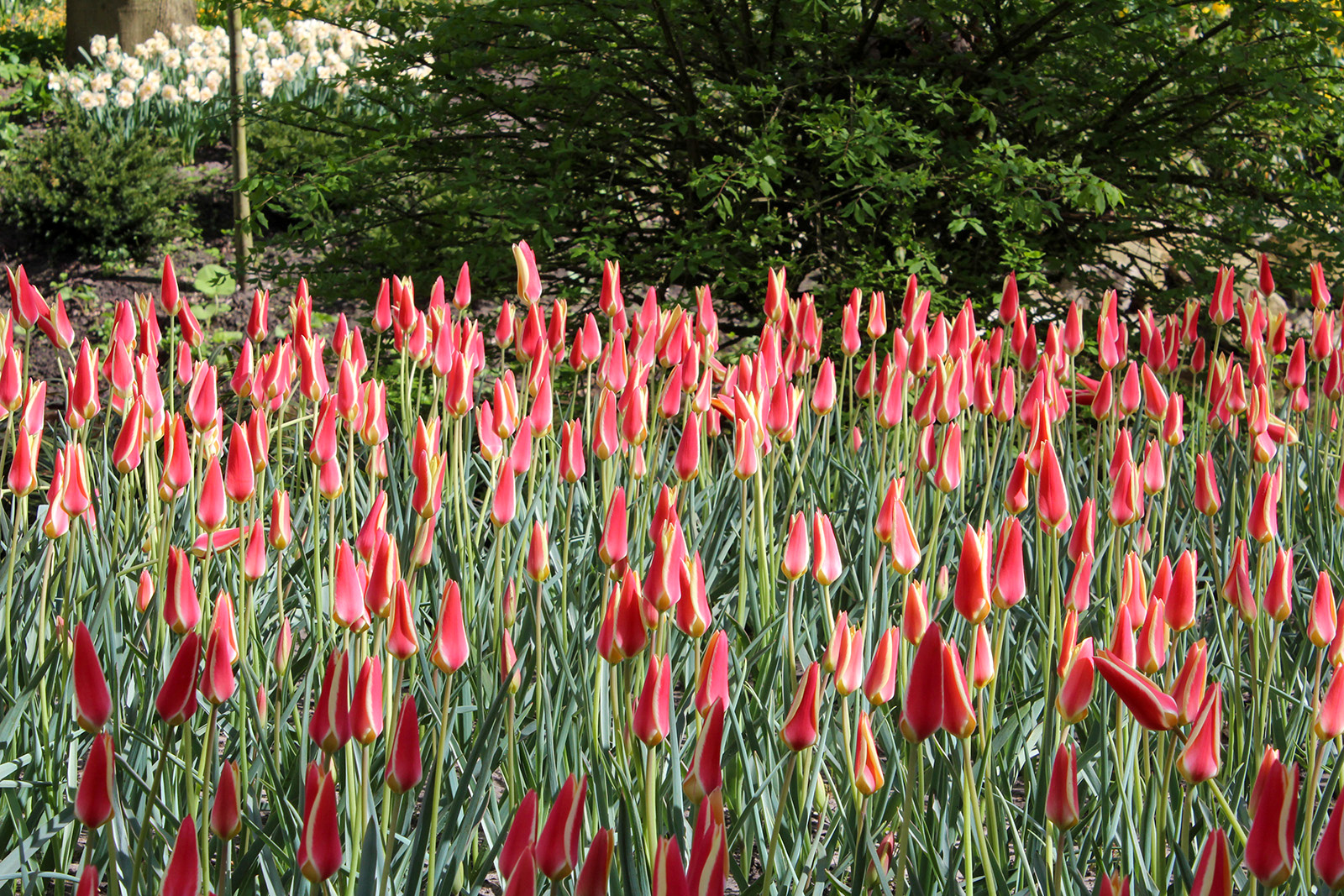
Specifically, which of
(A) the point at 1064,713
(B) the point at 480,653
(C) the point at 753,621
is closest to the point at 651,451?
(C) the point at 753,621

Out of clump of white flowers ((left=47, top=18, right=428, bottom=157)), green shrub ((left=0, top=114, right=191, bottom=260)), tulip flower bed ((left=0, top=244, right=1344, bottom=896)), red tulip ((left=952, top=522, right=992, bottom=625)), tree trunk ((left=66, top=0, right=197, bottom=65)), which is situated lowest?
tulip flower bed ((left=0, top=244, right=1344, bottom=896))

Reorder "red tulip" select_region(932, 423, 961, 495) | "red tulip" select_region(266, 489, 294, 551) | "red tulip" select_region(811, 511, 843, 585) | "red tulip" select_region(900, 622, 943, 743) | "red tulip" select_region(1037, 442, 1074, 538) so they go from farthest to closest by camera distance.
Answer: "red tulip" select_region(932, 423, 961, 495) → "red tulip" select_region(266, 489, 294, 551) → "red tulip" select_region(1037, 442, 1074, 538) → "red tulip" select_region(811, 511, 843, 585) → "red tulip" select_region(900, 622, 943, 743)

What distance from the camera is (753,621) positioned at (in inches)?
96.0

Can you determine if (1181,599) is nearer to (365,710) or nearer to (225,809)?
(365,710)

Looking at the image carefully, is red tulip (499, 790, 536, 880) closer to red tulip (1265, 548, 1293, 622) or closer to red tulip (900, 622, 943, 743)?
Answer: red tulip (900, 622, 943, 743)

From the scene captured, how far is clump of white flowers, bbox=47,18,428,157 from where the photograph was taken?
941 cm

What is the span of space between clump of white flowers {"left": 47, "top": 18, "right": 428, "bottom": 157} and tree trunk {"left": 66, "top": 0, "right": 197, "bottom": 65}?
0.25 metres

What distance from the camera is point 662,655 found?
1.22 metres

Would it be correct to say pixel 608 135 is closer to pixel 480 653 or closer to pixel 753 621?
pixel 753 621

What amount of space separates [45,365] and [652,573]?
6.25 metres

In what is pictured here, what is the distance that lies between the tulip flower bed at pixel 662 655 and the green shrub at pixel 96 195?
247 inches

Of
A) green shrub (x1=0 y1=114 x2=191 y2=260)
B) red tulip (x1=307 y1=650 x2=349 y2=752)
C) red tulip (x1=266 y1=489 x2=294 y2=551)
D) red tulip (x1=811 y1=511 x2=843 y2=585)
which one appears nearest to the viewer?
red tulip (x1=307 y1=650 x2=349 y2=752)

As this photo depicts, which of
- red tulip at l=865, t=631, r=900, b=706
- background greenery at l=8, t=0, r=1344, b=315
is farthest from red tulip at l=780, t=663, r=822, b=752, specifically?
background greenery at l=8, t=0, r=1344, b=315

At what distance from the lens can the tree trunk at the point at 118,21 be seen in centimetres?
1110
